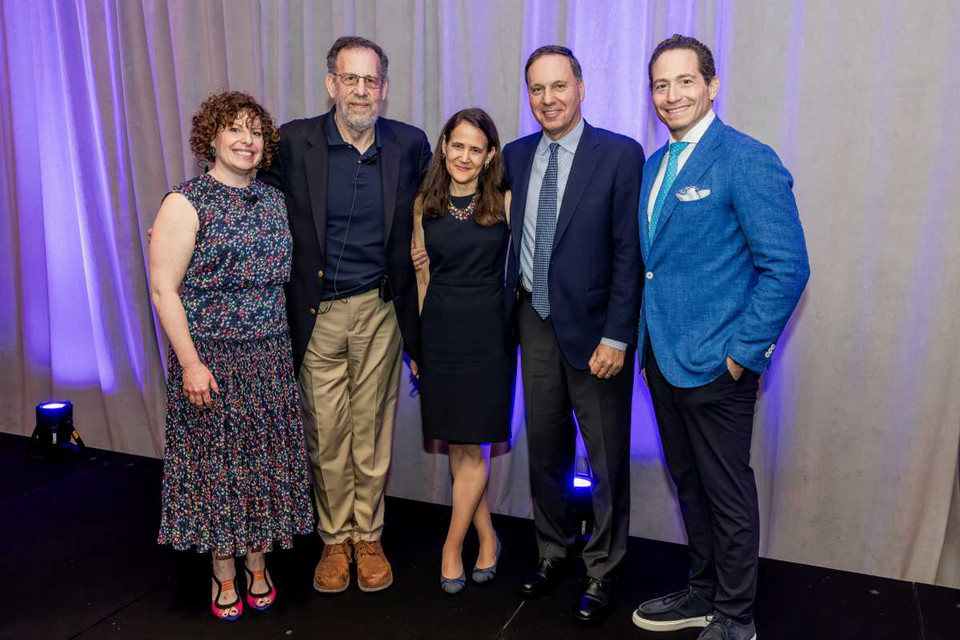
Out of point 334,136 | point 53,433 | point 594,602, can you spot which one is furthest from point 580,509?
point 53,433

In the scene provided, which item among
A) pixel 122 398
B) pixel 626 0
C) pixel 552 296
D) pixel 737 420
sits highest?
pixel 626 0

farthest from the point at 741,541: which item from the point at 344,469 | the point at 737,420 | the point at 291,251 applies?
the point at 291,251

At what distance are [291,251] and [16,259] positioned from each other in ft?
8.80

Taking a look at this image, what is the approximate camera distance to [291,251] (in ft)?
8.52

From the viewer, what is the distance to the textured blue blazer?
2.09 m

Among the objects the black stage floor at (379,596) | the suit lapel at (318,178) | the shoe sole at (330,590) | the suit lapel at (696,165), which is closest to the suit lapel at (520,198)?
the suit lapel at (696,165)

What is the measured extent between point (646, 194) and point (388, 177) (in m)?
0.86

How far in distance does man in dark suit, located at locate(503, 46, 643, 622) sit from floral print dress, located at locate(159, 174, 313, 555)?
760 millimetres

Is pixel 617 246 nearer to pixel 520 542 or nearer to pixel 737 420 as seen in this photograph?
pixel 737 420

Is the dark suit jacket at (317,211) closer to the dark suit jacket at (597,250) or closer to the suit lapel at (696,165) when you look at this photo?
the dark suit jacket at (597,250)

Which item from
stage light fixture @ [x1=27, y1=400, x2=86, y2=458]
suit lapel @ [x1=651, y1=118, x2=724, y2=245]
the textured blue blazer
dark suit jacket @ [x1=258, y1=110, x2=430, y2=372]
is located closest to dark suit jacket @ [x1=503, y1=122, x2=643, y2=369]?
the textured blue blazer

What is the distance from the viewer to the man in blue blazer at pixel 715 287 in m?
2.10

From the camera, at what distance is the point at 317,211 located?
265cm

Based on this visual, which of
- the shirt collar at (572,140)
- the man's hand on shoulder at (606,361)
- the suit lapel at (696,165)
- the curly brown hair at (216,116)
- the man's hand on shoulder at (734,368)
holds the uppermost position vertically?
the curly brown hair at (216,116)
